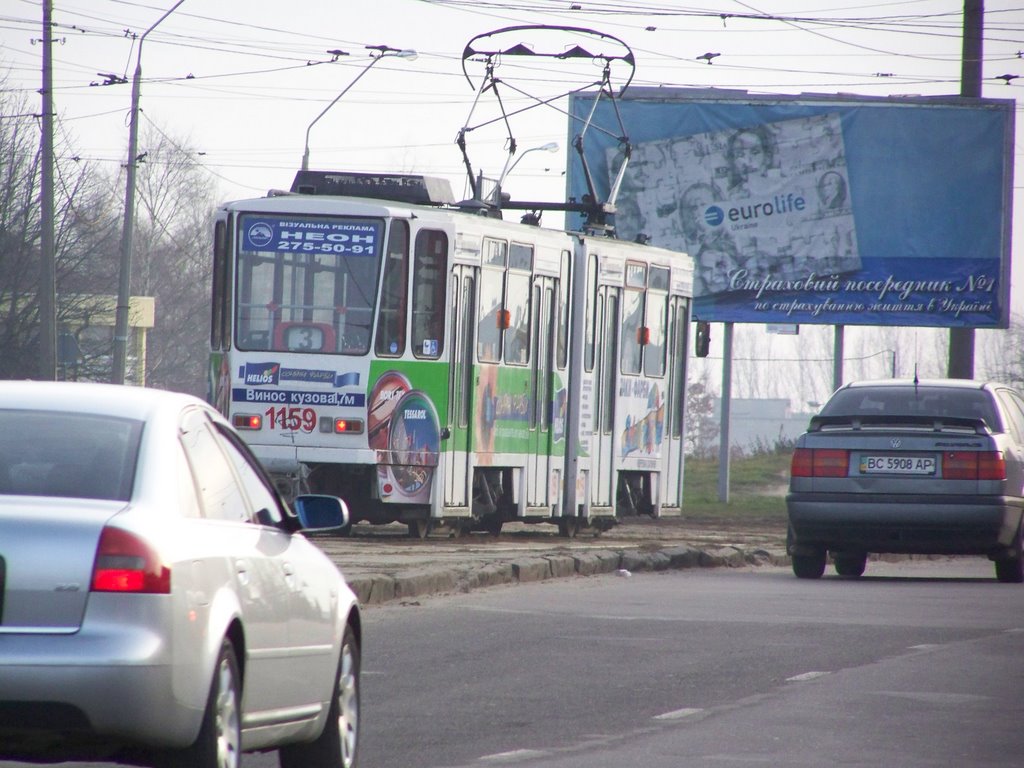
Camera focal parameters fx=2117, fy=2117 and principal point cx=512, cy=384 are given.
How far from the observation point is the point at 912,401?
716 inches

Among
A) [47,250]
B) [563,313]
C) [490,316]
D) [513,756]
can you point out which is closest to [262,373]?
[490,316]

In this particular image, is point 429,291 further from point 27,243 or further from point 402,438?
point 27,243

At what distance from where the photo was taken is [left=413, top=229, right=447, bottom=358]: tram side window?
21.5 m

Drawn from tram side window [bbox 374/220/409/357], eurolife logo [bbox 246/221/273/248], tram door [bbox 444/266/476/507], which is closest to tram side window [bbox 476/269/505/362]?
tram door [bbox 444/266/476/507]

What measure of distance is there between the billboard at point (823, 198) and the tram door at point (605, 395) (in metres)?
12.1

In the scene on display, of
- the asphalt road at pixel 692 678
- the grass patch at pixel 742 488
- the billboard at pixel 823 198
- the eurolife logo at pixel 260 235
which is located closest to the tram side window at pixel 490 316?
the eurolife logo at pixel 260 235

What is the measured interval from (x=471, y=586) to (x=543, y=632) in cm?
351

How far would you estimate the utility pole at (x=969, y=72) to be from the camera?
107 feet

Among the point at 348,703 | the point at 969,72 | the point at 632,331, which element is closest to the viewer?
the point at 348,703

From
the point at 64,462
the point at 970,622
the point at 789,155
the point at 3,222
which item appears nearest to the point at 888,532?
the point at 970,622

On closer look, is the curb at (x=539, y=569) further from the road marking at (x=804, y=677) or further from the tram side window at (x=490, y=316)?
the road marking at (x=804, y=677)

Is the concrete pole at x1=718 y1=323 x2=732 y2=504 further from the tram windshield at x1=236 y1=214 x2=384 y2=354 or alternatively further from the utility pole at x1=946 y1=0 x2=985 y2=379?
the tram windshield at x1=236 y1=214 x2=384 y2=354

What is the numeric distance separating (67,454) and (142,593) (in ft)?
2.13

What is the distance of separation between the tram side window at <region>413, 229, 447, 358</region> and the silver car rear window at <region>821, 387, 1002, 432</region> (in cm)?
486
